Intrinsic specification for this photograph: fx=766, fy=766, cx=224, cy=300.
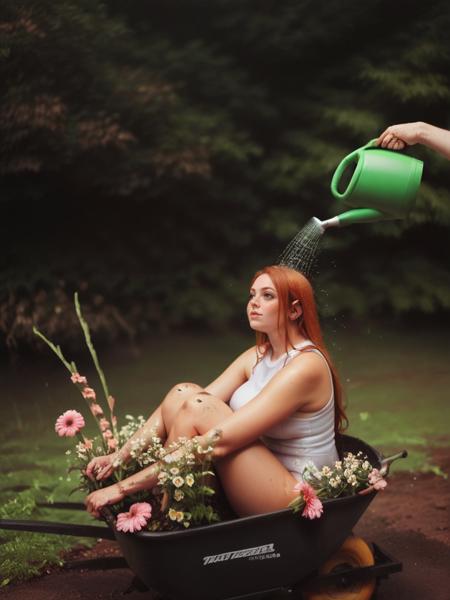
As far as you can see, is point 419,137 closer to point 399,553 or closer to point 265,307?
point 265,307

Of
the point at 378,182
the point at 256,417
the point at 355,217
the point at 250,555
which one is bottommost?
the point at 250,555

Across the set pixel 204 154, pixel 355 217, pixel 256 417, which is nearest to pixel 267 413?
pixel 256 417

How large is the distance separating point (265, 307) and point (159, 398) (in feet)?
9.66

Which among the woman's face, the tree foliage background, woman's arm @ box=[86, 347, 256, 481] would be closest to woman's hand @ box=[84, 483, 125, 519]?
woman's arm @ box=[86, 347, 256, 481]

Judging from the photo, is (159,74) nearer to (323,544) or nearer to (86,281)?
(86,281)

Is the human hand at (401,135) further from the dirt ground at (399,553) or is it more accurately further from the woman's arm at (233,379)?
the dirt ground at (399,553)

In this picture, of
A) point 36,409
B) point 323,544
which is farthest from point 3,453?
point 323,544

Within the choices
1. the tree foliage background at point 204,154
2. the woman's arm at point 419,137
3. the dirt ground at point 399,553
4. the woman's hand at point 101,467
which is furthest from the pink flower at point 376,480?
the tree foliage background at point 204,154

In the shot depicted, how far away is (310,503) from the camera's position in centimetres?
206

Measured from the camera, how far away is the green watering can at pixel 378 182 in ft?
8.30

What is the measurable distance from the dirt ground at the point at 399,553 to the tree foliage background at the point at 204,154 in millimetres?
2729

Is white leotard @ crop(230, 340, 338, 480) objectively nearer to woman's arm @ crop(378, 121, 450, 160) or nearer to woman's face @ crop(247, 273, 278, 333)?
woman's face @ crop(247, 273, 278, 333)

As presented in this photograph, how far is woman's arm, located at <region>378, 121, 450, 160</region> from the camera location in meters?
2.37

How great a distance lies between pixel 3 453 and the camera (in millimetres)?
4355
